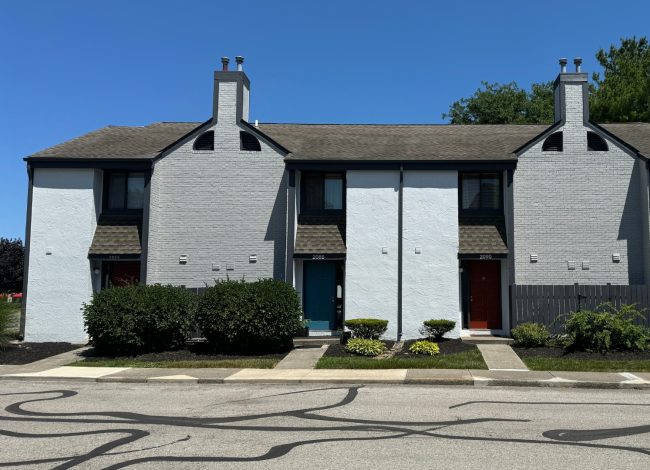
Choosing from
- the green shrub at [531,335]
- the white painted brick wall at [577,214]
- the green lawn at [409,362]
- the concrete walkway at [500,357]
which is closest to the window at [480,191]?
the white painted brick wall at [577,214]

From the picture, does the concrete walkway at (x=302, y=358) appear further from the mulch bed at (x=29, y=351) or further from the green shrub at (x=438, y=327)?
the mulch bed at (x=29, y=351)

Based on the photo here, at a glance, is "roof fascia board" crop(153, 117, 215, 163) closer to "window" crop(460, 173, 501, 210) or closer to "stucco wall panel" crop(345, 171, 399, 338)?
"stucco wall panel" crop(345, 171, 399, 338)

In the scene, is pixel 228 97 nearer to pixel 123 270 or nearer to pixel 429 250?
pixel 123 270

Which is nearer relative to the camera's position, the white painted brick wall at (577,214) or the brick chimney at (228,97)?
the white painted brick wall at (577,214)

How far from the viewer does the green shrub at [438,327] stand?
18969 millimetres

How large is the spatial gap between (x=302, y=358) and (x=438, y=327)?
4560mm

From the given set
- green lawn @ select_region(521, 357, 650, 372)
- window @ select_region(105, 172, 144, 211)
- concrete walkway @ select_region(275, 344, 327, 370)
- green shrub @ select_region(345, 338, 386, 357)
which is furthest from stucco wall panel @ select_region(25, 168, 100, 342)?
green lawn @ select_region(521, 357, 650, 372)

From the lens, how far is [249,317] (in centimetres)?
1720

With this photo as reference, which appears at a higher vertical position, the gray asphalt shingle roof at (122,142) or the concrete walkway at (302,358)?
the gray asphalt shingle roof at (122,142)

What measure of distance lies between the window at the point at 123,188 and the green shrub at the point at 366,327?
872 centimetres

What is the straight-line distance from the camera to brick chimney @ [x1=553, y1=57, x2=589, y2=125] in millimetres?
21422

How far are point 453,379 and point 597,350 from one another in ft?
17.7

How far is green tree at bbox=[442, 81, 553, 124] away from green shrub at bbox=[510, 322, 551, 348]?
2773cm

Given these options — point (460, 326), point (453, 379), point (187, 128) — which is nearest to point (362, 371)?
point (453, 379)
